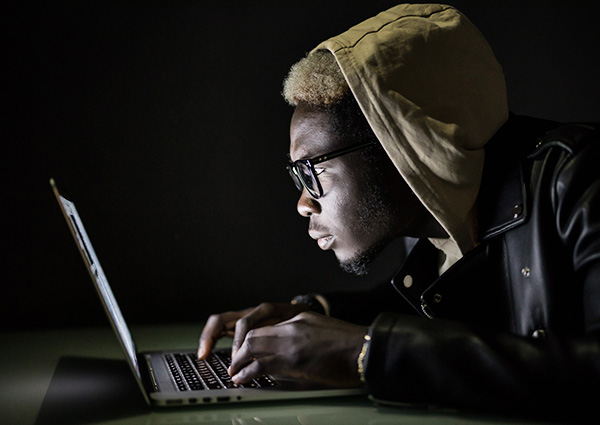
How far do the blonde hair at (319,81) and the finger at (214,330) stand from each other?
1.63 ft

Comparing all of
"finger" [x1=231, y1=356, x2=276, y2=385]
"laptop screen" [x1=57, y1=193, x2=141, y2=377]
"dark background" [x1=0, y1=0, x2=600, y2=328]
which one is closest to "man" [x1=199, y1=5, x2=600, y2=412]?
"finger" [x1=231, y1=356, x2=276, y2=385]

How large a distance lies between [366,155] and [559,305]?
46 centimetres

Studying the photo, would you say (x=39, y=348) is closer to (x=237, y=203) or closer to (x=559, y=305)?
(x=237, y=203)

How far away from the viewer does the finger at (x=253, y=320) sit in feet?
3.58

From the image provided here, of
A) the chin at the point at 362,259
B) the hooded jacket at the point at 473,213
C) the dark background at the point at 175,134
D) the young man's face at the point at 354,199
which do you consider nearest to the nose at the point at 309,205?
the young man's face at the point at 354,199

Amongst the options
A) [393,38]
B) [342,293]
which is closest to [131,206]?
[342,293]

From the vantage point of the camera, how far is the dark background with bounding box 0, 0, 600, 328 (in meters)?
1.91

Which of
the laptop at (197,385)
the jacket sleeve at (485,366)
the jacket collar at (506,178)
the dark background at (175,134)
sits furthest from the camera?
the dark background at (175,134)

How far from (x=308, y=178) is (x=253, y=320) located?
312mm

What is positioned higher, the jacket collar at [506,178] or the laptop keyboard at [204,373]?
the jacket collar at [506,178]

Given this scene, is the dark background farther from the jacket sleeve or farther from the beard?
the jacket sleeve

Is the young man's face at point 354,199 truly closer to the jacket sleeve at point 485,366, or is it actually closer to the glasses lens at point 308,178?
the glasses lens at point 308,178

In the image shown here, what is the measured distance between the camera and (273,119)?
6.83ft

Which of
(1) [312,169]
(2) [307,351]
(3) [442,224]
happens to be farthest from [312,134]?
(2) [307,351]
